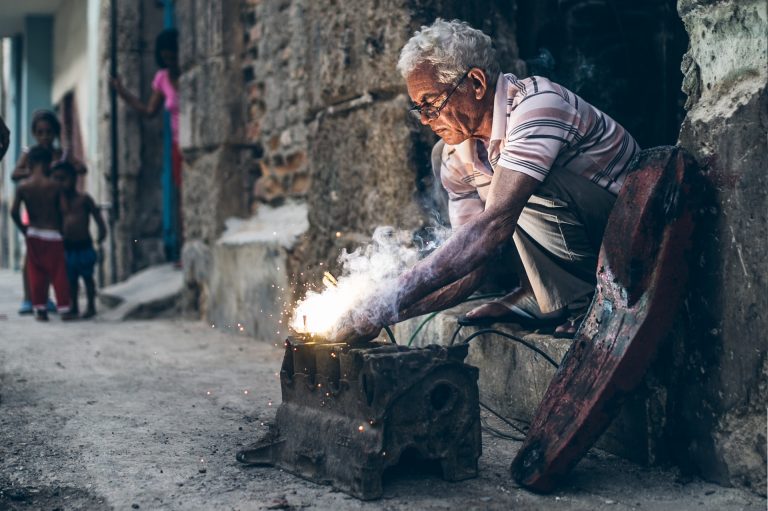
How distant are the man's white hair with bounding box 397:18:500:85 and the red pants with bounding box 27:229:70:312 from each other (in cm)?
542

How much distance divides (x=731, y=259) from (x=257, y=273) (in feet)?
13.0

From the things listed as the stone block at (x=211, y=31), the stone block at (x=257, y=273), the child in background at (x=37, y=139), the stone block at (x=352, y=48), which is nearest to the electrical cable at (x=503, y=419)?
the stone block at (x=352, y=48)

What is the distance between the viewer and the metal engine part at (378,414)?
8.19 feet

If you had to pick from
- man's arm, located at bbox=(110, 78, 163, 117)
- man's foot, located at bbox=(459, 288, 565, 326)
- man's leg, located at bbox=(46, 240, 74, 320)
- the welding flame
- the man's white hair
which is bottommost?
man's leg, located at bbox=(46, 240, 74, 320)

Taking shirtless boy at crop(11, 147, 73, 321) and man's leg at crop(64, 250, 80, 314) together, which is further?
man's leg at crop(64, 250, 80, 314)

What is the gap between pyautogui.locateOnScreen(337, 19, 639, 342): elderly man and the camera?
2777 millimetres

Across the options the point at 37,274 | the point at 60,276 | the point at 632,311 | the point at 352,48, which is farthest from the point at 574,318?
the point at 37,274

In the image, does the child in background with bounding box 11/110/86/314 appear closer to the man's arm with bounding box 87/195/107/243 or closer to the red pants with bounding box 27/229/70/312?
the red pants with bounding box 27/229/70/312

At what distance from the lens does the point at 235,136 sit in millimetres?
6586

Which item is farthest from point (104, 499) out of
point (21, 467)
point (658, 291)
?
point (658, 291)

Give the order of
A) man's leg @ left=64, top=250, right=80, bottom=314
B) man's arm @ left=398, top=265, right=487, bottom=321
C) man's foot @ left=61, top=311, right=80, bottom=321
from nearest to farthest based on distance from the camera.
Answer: man's arm @ left=398, top=265, right=487, bottom=321 → man's foot @ left=61, top=311, right=80, bottom=321 → man's leg @ left=64, top=250, right=80, bottom=314

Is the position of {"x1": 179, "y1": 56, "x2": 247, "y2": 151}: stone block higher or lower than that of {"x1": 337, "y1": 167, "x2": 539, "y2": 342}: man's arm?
higher

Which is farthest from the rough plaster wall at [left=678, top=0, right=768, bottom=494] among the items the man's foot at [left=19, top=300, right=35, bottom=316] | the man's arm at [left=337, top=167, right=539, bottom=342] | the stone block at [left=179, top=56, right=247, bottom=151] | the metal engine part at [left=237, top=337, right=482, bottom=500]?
the man's foot at [left=19, top=300, right=35, bottom=316]

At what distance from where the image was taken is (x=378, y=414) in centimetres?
249
